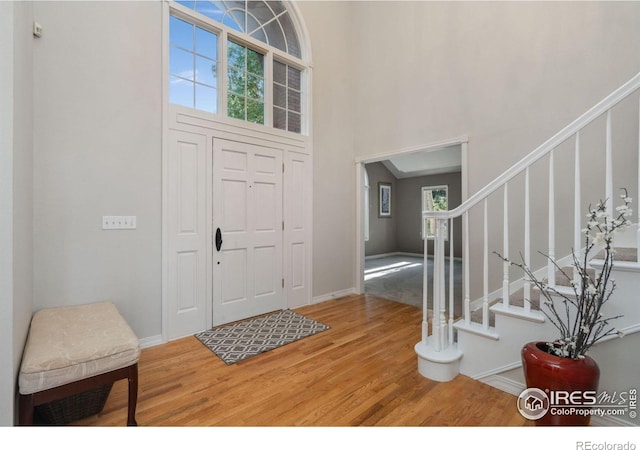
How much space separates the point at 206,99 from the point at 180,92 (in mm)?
263

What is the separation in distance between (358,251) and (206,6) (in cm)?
361

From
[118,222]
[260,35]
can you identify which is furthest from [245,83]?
[118,222]

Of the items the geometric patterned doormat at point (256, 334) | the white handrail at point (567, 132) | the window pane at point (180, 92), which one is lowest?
the geometric patterned doormat at point (256, 334)

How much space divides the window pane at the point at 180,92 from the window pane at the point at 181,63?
7 cm

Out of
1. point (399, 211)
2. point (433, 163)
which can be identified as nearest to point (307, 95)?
point (433, 163)

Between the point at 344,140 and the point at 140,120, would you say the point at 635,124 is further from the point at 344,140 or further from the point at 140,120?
the point at 140,120

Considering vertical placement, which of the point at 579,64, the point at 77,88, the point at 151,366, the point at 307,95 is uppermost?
the point at 307,95

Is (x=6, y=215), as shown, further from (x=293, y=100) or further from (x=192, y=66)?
(x=293, y=100)

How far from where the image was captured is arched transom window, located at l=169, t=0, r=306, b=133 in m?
3.03

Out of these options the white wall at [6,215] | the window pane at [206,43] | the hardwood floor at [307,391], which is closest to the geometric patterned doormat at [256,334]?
the hardwood floor at [307,391]

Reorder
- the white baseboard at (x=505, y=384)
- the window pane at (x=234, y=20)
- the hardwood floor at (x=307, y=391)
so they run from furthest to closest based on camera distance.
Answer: the window pane at (x=234, y=20), the white baseboard at (x=505, y=384), the hardwood floor at (x=307, y=391)

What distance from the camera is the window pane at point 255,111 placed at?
3.52 m

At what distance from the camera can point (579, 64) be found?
2.70m

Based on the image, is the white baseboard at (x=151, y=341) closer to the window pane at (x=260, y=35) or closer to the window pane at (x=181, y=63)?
the window pane at (x=181, y=63)
